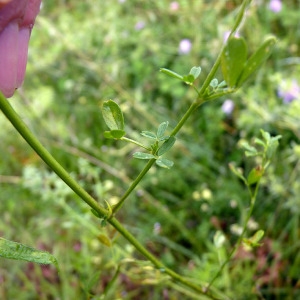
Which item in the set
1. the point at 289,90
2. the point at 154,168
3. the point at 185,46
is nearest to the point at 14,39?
the point at 289,90

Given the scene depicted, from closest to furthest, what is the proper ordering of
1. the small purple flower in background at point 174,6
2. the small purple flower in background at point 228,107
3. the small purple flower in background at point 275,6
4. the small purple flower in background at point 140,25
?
1. the small purple flower in background at point 228,107
2. the small purple flower in background at point 275,6
3. the small purple flower in background at point 174,6
4. the small purple flower in background at point 140,25

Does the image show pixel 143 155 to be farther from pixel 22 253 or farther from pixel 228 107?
pixel 228 107

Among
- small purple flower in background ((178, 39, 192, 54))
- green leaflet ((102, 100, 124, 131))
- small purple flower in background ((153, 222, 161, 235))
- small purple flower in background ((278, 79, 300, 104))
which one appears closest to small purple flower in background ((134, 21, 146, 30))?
small purple flower in background ((178, 39, 192, 54))

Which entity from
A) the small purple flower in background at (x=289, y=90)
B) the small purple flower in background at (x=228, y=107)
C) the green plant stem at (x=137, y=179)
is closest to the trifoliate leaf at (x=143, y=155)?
the green plant stem at (x=137, y=179)

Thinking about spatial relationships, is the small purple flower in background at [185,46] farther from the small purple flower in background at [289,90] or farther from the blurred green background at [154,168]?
the small purple flower in background at [289,90]

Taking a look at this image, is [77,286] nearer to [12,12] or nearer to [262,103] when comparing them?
[262,103]

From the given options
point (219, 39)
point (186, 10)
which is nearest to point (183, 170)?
point (219, 39)

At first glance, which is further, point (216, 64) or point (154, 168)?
point (154, 168)
